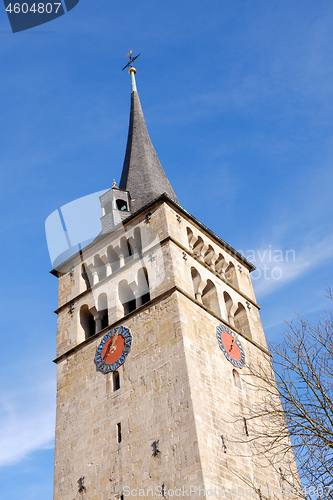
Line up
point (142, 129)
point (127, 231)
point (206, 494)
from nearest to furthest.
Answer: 1. point (206, 494)
2. point (127, 231)
3. point (142, 129)

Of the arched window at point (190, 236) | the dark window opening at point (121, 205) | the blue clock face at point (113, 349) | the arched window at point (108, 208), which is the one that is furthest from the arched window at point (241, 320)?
the arched window at point (108, 208)

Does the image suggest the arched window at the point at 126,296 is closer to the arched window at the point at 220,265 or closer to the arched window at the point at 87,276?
the arched window at the point at 87,276

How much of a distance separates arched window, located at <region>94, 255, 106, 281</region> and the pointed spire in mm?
3332

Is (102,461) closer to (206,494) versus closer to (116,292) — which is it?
(206,494)

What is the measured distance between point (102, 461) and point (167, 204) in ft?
36.1

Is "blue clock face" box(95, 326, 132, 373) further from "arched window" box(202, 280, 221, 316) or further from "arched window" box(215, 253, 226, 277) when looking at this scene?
"arched window" box(215, 253, 226, 277)

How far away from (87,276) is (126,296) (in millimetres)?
2912

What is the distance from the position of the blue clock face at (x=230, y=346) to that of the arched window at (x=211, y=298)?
3.27 feet

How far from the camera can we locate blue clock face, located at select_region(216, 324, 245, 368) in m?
25.0

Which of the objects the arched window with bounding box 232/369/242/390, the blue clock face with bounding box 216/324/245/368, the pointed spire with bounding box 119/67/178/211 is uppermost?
the pointed spire with bounding box 119/67/178/211

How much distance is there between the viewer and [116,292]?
2695cm

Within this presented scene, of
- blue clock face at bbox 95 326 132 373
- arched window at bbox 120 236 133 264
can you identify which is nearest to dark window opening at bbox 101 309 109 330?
blue clock face at bbox 95 326 132 373

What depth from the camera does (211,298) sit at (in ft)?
89.7

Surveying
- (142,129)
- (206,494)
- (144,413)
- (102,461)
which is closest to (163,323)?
(144,413)
